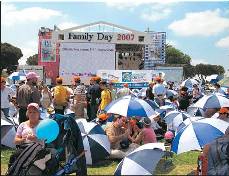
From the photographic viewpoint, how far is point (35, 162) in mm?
5133

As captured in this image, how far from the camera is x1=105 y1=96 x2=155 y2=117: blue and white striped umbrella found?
853 centimetres

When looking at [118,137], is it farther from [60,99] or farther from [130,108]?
[60,99]

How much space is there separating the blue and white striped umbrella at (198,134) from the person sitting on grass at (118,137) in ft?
4.40

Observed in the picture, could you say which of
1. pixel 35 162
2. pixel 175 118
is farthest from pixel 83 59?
pixel 35 162

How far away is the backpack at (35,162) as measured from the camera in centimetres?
513

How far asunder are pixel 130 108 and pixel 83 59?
117 feet

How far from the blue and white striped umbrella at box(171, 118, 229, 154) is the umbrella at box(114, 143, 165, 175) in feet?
3.62

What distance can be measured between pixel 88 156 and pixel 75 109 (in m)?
4.69

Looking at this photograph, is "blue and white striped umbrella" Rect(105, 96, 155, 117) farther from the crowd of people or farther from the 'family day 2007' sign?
the 'family day 2007' sign

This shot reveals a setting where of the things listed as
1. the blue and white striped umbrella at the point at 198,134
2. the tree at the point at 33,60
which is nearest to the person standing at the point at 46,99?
the blue and white striped umbrella at the point at 198,134

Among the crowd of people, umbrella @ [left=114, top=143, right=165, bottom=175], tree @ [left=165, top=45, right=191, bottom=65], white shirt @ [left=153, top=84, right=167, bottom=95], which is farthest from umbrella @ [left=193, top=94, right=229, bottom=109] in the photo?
tree @ [left=165, top=45, right=191, bottom=65]

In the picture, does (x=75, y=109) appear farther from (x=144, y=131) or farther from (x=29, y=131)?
(x=29, y=131)

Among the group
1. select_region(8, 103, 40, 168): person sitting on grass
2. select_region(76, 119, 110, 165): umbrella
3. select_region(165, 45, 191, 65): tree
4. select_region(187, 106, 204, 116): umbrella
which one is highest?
select_region(165, 45, 191, 65): tree

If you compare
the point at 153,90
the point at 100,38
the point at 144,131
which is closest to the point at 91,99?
the point at 153,90
